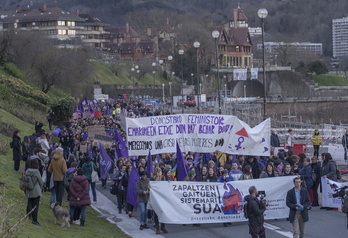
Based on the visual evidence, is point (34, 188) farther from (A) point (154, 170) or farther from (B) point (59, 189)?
(A) point (154, 170)

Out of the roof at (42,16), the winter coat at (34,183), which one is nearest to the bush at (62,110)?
the winter coat at (34,183)

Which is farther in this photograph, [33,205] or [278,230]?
[278,230]

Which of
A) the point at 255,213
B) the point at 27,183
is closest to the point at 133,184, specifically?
the point at 27,183

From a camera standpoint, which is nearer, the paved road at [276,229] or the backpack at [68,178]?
the paved road at [276,229]

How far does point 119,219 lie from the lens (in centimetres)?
1977

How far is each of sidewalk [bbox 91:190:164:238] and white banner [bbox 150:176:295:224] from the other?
0.61 m

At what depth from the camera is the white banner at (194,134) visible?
20.8 meters

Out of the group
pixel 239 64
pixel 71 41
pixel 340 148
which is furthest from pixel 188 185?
pixel 239 64

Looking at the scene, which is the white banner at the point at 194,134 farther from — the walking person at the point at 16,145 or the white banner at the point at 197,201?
the walking person at the point at 16,145

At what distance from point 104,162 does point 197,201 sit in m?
8.25

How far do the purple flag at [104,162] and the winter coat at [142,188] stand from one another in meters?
7.25

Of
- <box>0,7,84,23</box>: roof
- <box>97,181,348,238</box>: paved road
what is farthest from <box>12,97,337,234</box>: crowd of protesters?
<box>0,7,84,23</box>: roof

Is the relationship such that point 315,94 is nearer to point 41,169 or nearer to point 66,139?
point 66,139

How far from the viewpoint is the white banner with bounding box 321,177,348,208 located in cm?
1955
